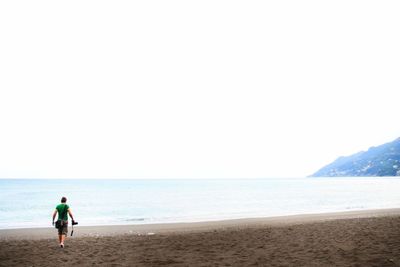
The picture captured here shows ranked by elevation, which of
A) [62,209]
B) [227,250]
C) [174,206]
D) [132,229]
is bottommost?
[227,250]

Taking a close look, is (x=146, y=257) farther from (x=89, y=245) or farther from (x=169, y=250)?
(x=89, y=245)

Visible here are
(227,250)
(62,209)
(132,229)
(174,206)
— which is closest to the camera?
(227,250)

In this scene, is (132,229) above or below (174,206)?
below

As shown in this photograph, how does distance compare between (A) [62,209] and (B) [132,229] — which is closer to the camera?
(A) [62,209]

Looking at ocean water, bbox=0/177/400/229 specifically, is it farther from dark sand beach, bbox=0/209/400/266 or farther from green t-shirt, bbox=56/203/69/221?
green t-shirt, bbox=56/203/69/221

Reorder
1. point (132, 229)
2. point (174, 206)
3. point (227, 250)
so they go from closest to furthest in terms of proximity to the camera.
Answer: point (227, 250)
point (132, 229)
point (174, 206)

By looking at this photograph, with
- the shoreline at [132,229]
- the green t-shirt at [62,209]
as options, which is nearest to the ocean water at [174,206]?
the shoreline at [132,229]

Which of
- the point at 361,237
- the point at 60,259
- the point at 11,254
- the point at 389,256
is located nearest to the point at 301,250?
the point at 389,256

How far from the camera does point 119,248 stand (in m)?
13.5

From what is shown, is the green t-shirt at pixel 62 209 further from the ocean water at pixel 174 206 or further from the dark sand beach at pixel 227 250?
the ocean water at pixel 174 206

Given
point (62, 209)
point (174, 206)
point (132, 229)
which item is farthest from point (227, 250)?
point (174, 206)

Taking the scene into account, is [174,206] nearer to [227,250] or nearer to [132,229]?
[132,229]

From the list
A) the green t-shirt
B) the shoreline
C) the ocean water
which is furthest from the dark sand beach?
the ocean water

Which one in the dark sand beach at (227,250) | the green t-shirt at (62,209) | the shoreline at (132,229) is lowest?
the dark sand beach at (227,250)
